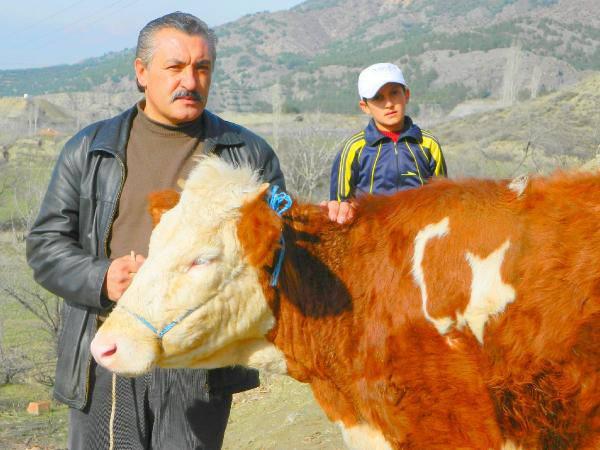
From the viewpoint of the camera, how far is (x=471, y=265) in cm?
311

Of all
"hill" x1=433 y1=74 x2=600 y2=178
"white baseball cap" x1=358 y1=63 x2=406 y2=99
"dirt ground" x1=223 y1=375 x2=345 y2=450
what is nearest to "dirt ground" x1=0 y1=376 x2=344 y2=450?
"dirt ground" x1=223 y1=375 x2=345 y2=450

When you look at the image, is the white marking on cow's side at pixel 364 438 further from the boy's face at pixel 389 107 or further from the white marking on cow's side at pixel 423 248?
the boy's face at pixel 389 107

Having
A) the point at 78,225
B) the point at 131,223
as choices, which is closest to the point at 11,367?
the point at 78,225

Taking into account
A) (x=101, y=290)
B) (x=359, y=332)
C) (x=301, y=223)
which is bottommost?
(x=359, y=332)

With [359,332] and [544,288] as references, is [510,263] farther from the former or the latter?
[359,332]

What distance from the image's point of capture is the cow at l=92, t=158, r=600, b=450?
298 cm

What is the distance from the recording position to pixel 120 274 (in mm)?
3236

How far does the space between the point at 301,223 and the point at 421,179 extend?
166cm

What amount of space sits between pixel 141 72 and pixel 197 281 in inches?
49.3

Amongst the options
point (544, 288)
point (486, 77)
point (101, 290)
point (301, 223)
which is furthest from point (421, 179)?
point (486, 77)

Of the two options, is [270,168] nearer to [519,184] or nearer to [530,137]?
[519,184]

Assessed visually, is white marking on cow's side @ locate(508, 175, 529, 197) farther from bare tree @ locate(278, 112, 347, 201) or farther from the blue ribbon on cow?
bare tree @ locate(278, 112, 347, 201)

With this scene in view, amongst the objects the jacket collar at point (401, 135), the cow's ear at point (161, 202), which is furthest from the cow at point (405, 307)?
the jacket collar at point (401, 135)

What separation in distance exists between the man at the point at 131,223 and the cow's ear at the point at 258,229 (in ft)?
2.03
